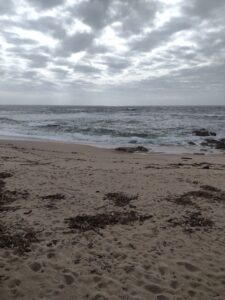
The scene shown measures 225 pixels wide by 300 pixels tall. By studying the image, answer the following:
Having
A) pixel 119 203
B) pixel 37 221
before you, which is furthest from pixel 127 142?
pixel 37 221

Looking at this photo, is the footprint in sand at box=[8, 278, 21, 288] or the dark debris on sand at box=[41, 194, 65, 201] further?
the dark debris on sand at box=[41, 194, 65, 201]

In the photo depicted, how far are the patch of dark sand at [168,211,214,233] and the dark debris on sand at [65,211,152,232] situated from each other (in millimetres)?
565

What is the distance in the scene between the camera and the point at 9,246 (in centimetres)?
436

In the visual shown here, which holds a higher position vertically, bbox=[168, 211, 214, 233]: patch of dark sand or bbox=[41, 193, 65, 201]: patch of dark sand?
bbox=[41, 193, 65, 201]: patch of dark sand

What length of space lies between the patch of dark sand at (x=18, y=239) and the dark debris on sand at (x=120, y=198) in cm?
213

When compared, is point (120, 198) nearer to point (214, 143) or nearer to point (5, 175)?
point (5, 175)

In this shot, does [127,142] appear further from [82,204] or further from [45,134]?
[82,204]

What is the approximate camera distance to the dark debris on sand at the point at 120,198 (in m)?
6.30

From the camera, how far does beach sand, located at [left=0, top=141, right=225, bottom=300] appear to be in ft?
11.5

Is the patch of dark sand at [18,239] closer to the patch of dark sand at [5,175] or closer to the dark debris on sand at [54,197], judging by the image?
the dark debris on sand at [54,197]

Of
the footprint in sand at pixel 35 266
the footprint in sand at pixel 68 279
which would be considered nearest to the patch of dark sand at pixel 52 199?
the footprint in sand at pixel 35 266

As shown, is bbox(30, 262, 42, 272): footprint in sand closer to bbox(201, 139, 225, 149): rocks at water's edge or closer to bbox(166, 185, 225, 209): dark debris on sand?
bbox(166, 185, 225, 209): dark debris on sand

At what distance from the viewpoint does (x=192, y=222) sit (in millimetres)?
5367

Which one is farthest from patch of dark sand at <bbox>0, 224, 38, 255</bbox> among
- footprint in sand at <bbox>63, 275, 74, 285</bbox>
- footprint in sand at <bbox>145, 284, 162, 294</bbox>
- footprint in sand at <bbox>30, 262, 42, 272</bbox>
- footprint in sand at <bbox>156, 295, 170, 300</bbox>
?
footprint in sand at <bbox>156, 295, 170, 300</bbox>
